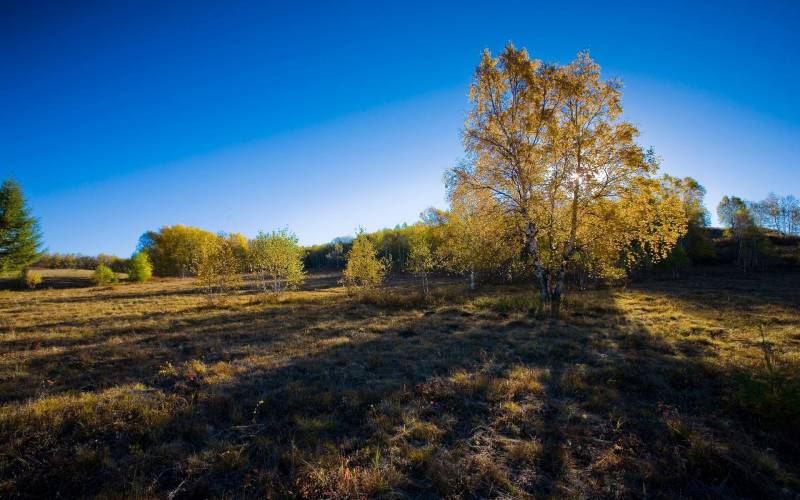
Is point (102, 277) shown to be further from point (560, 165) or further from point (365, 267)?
point (560, 165)

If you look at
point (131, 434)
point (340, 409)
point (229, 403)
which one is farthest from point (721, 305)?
point (131, 434)

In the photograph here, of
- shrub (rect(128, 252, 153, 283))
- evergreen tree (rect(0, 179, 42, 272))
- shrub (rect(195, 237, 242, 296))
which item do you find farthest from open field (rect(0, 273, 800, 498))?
shrub (rect(128, 252, 153, 283))

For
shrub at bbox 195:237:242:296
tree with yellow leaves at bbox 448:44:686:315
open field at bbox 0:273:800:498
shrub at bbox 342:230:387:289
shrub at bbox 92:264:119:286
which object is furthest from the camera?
shrub at bbox 92:264:119:286


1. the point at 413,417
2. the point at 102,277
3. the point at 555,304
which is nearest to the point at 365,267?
the point at 555,304

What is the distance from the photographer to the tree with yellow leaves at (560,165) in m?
16.7

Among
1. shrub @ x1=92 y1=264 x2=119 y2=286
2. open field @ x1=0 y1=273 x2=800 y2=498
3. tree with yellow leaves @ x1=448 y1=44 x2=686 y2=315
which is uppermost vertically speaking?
tree with yellow leaves @ x1=448 y1=44 x2=686 y2=315

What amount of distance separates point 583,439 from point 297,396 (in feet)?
20.3

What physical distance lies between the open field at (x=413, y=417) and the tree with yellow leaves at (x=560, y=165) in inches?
242

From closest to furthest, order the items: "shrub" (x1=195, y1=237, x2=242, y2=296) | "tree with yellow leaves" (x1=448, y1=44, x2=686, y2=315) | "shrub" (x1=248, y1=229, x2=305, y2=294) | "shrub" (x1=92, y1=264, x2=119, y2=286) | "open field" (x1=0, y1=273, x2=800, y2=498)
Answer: "open field" (x1=0, y1=273, x2=800, y2=498)
"tree with yellow leaves" (x1=448, y1=44, x2=686, y2=315)
"shrub" (x1=195, y1=237, x2=242, y2=296)
"shrub" (x1=248, y1=229, x2=305, y2=294)
"shrub" (x1=92, y1=264, x2=119, y2=286)

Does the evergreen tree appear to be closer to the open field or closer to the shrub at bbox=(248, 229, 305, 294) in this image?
the shrub at bbox=(248, 229, 305, 294)

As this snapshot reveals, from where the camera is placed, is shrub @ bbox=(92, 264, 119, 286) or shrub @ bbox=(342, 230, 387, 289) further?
shrub @ bbox=(92, 264, 119, 286)

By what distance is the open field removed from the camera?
4.80 meters

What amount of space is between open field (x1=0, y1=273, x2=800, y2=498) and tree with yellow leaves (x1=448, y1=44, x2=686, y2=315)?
6150 mm

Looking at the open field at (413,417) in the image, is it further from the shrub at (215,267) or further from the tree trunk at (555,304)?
the shrub at (215,267)
